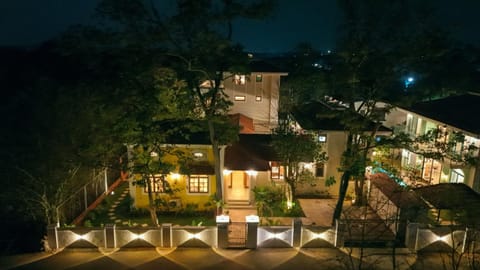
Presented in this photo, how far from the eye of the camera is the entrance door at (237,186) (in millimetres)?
19875

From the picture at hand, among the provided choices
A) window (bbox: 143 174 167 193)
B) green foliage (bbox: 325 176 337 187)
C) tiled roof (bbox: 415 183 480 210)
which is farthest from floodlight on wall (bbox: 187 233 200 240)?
tiled roof (bbox: 415 183 480 210)

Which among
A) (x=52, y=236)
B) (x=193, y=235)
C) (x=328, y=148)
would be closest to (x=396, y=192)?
(x=328, y=148)

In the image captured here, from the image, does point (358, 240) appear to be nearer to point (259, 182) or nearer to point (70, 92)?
point (259, 182)

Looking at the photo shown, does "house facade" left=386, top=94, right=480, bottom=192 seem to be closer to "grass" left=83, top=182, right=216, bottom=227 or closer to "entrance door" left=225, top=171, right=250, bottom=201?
"entrance door" left=225, top=171, right=250, bottom=201

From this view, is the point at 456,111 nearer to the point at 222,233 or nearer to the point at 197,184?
the point at 197,184

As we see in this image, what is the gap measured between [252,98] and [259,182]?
28.4 ft

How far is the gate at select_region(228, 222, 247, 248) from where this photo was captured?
46.8 feet

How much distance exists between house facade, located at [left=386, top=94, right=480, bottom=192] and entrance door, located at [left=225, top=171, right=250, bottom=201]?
29.0ft

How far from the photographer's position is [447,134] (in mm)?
20125

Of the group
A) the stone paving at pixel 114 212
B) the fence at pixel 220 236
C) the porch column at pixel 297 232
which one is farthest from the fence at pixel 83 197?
the porch column at pixel 297 232

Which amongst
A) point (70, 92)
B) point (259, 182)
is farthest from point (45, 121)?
point (259, 182)

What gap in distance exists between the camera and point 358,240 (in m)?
15.0

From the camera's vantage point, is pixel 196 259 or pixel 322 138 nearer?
pixel 196 259

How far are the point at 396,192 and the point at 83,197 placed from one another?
14.6 meters
